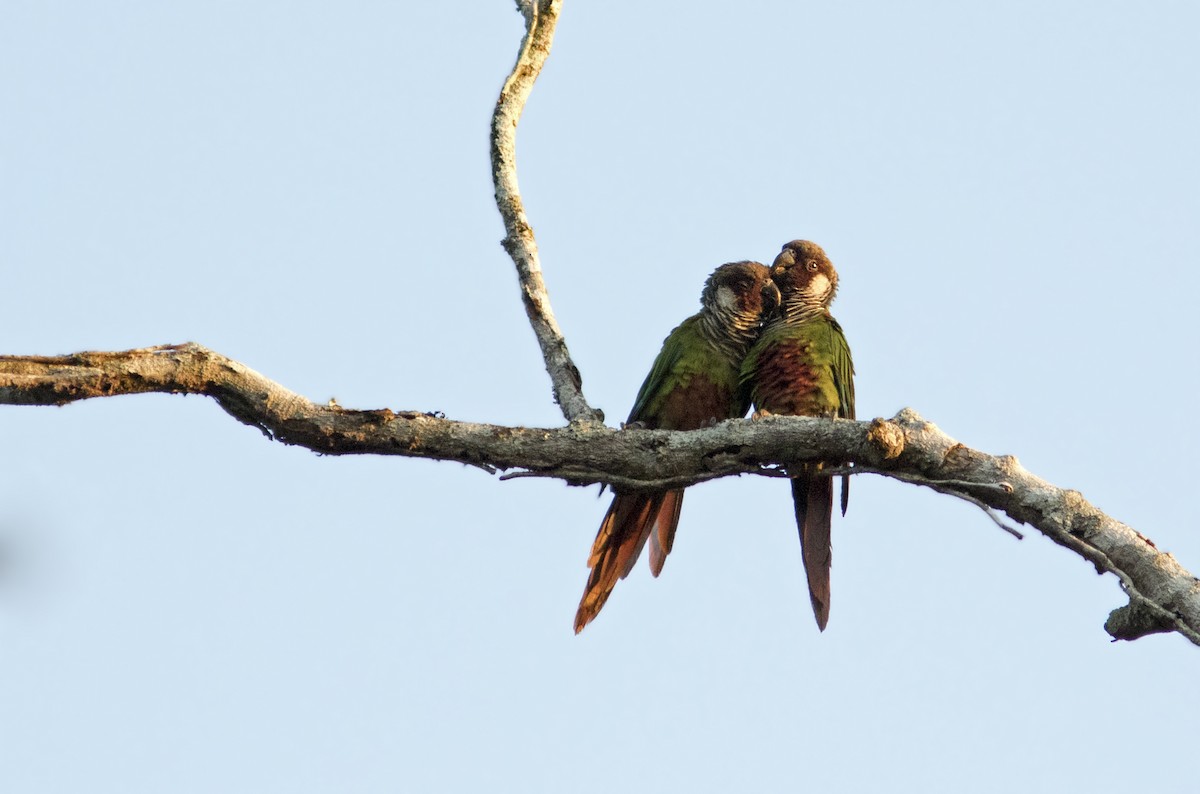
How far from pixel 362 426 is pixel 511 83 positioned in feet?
7.35

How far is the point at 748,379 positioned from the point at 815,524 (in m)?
0.82

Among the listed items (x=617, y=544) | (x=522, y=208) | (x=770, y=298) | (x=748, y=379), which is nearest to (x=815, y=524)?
(x=748, y=379)

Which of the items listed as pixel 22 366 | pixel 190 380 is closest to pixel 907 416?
pixel 190 380

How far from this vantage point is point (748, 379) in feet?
19.9

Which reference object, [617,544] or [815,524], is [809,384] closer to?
[815,524]

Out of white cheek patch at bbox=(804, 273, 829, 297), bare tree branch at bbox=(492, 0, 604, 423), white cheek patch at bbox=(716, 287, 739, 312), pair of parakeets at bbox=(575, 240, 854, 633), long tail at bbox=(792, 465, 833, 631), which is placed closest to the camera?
bare tree branch at bbox=(492, 0, 604, 423)

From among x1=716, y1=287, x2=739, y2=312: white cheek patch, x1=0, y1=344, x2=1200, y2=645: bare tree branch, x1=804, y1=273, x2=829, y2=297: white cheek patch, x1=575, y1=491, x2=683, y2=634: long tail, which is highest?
x1=804, y1=273, x2=829, y2=297: white cheek patch

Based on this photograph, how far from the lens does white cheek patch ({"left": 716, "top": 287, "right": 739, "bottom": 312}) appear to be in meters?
6.41

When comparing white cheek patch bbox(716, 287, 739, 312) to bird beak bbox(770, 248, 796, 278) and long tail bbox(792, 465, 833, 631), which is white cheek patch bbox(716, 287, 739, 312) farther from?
long tail bbox(792, 465, 833, 631)

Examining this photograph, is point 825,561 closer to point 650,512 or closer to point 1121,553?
point 650,512

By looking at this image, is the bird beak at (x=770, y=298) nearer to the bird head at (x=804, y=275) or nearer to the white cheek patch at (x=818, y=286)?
the bird head at (x=804, y=275)

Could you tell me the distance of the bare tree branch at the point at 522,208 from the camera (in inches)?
201

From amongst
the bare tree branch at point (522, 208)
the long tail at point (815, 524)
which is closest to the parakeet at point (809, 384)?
the long tail at point (815, 524)

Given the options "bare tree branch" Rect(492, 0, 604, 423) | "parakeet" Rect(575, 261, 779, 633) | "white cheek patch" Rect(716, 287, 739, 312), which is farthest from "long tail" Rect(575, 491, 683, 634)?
"white cheek patch" Rect(716, 287, 739, 312)
